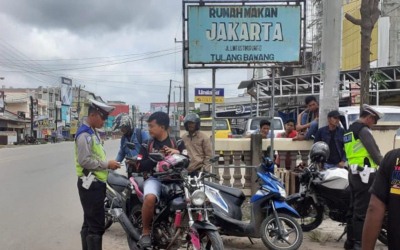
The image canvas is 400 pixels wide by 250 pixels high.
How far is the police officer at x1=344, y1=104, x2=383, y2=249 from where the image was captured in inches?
203

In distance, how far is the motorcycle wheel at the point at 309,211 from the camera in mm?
6277

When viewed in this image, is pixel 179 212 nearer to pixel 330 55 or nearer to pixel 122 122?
pixel 122 122

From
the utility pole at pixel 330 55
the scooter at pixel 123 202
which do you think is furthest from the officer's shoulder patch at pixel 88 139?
the utility pole at pixel 330 55

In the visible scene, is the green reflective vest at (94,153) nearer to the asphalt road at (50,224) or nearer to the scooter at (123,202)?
the scooter at (123,202)

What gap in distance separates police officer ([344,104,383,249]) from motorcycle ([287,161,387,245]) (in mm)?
538

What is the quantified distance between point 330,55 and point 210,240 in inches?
176

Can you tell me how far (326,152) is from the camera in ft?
20.6

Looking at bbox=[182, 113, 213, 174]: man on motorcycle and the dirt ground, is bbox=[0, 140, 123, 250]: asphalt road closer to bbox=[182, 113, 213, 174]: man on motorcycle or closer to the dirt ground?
the dirt ground

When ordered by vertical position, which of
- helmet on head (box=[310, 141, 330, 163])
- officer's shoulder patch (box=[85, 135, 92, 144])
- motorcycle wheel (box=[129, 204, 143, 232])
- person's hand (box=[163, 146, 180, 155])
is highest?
officer's shoulder patch (box=[85, 135, 92, 144])

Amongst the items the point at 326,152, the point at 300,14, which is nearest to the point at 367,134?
the point at 326,152

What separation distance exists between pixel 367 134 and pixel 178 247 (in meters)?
2.45

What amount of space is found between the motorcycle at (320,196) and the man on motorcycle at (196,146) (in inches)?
51.1

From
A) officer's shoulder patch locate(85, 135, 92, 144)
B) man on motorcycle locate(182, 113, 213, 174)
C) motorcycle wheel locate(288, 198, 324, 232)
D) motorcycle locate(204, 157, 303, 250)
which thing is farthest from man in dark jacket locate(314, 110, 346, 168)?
officer's shoulder patch locate(85, 135, 92, 144)

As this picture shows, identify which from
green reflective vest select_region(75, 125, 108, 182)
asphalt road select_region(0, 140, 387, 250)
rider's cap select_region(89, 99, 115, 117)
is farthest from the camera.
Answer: asphalt road select_region(0, 140, 387, 250)
